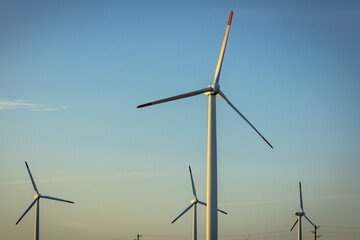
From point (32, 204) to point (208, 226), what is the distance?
6592 centimetres

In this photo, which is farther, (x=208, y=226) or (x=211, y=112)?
(x=211, y=112)

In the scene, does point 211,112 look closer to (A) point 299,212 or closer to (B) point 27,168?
(B) point 27,168

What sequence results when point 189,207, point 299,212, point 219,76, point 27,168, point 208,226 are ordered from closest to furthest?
point 208,226, point 219,76, point 27,168, point 189,207, point 299,212

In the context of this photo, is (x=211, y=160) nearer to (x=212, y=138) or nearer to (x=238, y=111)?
(x=212, y=138)

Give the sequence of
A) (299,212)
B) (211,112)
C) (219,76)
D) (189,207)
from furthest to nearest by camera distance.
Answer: (299,212) → (189,207) → (219,76) → (211,112)

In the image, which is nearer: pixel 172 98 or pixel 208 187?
pixel 208 187

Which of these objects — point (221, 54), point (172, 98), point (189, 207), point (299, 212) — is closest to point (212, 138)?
point (172, 98)

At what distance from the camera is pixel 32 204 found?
410 ft

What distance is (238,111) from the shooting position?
267 ft

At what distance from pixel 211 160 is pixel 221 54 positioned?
1741 centimetres

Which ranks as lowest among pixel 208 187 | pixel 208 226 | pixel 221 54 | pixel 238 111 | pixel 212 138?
pixel 208 226

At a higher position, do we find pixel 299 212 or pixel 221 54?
pixel 221 54

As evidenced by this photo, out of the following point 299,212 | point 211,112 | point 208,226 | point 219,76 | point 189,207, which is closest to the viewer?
point 208,226

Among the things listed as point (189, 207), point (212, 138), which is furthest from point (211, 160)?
point (189, 207)
